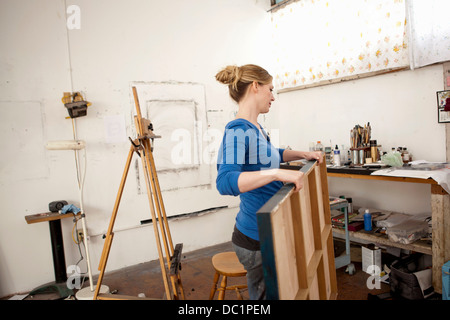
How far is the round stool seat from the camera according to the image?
1.74 metres

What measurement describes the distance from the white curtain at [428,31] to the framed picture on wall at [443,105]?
0.27 m

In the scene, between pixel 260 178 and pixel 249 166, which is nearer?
pixel 260 178

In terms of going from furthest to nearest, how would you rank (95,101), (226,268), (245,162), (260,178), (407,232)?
(95,101)
(407,232)
(226,268)
(245,162)
(260,178)

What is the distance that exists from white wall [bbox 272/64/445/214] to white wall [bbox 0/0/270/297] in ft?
3.57

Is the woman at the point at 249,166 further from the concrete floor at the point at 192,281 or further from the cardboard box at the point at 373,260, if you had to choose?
the cardboard box at the point at 373,260

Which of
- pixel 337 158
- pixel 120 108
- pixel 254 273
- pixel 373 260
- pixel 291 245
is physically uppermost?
pixel 120 108

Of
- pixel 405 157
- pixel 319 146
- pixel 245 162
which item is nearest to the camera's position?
pixel 245 162

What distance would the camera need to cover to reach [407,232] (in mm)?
2377

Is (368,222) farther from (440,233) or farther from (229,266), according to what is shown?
(229,266)

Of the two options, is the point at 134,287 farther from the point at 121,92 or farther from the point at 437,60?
the point at 437,60

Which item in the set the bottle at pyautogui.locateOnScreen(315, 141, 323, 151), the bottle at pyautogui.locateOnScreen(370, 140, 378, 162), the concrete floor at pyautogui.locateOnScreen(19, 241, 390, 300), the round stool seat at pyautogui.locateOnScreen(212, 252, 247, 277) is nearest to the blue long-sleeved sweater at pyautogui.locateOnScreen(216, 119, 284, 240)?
the round stool seat at pyautogui.locateOnScreen(212, 252, 247, 277)

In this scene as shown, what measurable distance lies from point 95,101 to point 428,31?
3.01 metres

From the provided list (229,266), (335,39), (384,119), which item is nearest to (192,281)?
(229,266)
